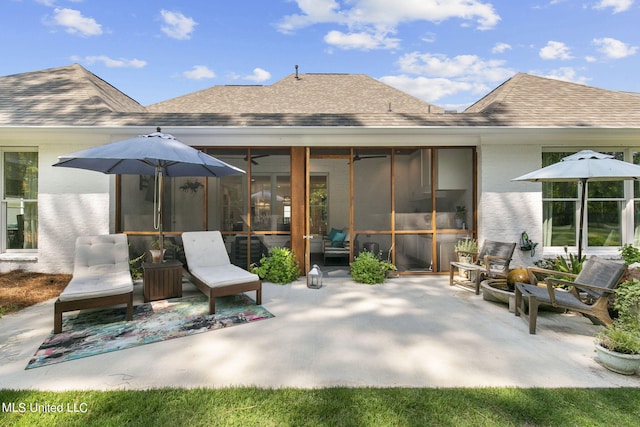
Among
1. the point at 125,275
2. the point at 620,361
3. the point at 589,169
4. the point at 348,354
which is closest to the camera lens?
the point at 620,361

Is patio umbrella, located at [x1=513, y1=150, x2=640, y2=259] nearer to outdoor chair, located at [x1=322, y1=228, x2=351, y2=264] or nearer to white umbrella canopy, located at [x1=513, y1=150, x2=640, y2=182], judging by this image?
white umbrella canopy, located at [x1=513, y1=150, x2=640, y2=182]

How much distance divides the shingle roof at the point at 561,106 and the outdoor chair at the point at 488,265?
249 cm

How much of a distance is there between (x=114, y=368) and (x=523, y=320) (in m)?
5.16

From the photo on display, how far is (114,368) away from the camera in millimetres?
3078

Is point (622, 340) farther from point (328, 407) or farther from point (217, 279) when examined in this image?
point (217, 279)

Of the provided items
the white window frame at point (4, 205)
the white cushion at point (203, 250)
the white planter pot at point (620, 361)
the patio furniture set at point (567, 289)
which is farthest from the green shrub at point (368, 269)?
the white window frame at point (4, 205)

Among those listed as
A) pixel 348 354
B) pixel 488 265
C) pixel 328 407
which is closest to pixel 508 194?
pixel 488 265

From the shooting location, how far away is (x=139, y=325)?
4215 mm

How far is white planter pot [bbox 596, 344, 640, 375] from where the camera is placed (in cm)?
296

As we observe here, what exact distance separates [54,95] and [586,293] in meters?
11.3

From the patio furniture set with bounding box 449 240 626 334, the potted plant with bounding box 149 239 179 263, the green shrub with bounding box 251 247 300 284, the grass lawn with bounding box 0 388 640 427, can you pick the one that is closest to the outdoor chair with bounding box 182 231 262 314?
the green shrub with bounding box 251 247 300 284

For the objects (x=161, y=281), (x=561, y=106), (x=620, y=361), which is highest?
(x=561, y=106)

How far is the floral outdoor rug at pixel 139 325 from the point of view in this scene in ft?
11.4

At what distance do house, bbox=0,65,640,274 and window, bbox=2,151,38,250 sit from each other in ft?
0.09
